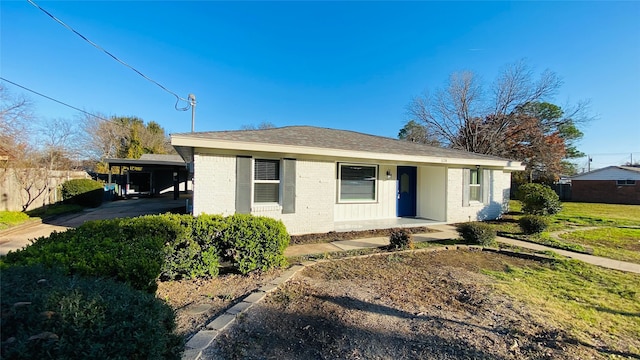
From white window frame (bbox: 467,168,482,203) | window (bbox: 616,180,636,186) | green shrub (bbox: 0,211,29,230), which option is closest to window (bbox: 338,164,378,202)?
white window frame (bbox: 467,168,482,203)

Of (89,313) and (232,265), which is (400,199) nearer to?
(232,265)

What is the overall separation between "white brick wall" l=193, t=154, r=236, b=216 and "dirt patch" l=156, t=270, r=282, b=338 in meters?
2.87

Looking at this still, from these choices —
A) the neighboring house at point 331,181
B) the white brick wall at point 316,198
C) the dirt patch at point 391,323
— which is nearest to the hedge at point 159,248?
the dirt patch at point 391,323

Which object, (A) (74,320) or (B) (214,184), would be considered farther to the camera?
(B) (214,184)

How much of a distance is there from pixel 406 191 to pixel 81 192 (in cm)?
1715

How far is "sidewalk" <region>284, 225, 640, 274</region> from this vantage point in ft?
19.4

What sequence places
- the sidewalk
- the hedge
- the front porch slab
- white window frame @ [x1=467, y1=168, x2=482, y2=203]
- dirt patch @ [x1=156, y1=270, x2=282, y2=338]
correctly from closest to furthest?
the hedge
dirt patch @ [x1=156, y1=270, x2=282, y2=338]
the sidewalk
the front porch slab
white window frame @ [x1=467, y1=168, x2=482, y2=203]

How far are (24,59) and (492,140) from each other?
87.1ft

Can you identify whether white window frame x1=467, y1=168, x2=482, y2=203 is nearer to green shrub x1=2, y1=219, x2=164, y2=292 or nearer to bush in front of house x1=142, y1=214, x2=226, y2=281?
bush in front of house x1=142, y1=214, x2=226, y2=281

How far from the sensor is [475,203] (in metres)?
11.5

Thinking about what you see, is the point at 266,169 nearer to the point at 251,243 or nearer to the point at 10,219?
the point at 251,243

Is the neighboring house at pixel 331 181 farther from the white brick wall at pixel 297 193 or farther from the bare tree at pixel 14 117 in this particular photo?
the bare tree at pixel 14 117

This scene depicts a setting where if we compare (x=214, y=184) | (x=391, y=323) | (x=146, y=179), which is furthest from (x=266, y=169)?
(x=146, y=179)

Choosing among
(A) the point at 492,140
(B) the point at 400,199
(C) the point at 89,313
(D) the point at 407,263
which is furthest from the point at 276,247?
(A) the point at 492,140
